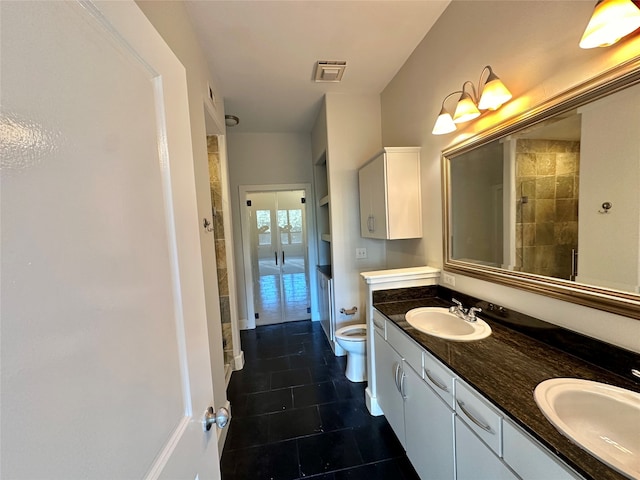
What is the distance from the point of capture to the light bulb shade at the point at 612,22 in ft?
2.70

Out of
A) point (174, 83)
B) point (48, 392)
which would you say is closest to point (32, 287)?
point (48, 392)

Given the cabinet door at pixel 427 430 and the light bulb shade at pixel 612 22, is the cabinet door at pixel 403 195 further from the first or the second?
the light bulb shade at pixel 612 22

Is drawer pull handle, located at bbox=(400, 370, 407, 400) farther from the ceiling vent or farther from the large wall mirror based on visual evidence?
the ceiling vent

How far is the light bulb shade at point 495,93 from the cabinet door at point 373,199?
2.92ft

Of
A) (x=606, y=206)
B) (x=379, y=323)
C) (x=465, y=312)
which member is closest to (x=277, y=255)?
(x=379, y=323)

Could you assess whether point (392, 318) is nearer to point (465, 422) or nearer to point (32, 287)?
point (465, 422)

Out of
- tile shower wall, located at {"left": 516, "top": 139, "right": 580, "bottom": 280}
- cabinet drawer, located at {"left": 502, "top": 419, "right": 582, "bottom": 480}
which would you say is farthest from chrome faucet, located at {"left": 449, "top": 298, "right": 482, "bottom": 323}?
cabinet drawer, located at {"left": 502, "top": 419, "right": 582, "bottom": 480}

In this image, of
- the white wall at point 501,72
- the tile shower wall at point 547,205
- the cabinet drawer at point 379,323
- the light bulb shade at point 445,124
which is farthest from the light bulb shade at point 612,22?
the cabinet drawer at point 379,323

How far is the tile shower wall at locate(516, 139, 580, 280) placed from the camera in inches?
42.8

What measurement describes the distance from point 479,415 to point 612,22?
136 cm

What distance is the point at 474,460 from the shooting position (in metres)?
0.99

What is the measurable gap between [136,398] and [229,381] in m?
2.31

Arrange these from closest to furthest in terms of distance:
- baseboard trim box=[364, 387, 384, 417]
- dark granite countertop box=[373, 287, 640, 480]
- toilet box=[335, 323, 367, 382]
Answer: dark granite countertop box=[373, 287, 640, 480] → baseboard trim box=[364, 387, 384, 417] → toilet box=[335, 323, 367, 382]

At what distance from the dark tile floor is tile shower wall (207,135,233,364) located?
0.55 m
